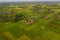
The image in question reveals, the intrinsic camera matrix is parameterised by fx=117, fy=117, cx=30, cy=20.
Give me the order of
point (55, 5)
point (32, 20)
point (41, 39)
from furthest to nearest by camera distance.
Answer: point (55, 5), point (32, 20), point (41, 39)

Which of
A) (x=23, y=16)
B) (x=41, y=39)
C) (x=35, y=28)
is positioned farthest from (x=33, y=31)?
(x=23, y=16)

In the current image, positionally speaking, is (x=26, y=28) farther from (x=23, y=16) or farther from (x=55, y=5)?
(x=55, y=5)

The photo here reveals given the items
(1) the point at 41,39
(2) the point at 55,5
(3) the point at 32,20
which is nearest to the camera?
(1) the point at 41,39

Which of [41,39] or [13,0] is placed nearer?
[41,39]

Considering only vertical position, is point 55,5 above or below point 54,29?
above

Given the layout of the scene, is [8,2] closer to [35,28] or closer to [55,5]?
[35,28]

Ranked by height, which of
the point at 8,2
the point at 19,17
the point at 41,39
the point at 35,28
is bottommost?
the point at 41,39

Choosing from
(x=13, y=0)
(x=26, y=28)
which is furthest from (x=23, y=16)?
(x=13, y=0)
